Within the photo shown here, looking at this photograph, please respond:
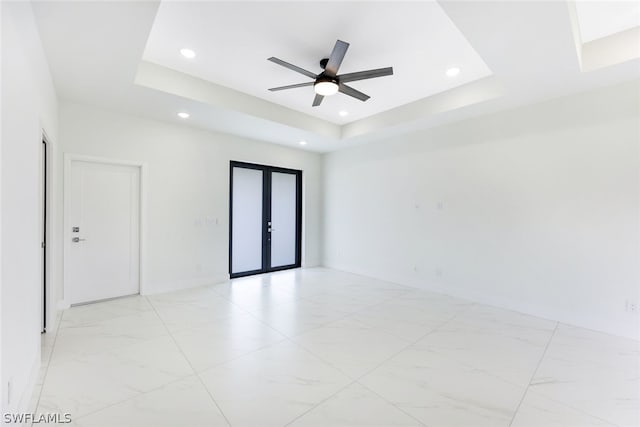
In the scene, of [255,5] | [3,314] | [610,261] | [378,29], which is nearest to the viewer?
[3,314]

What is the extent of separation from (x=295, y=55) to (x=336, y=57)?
69 centimetres

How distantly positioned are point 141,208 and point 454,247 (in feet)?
16.2

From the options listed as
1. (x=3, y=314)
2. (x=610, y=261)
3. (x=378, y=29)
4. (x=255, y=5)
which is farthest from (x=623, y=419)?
(x=255, y=5)

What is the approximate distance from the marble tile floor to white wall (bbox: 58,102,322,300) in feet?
3.05

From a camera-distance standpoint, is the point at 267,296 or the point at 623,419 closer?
the point at 623,419

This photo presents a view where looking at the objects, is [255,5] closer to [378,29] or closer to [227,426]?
[378,29]

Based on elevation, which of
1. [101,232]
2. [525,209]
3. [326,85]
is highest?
[326,85]

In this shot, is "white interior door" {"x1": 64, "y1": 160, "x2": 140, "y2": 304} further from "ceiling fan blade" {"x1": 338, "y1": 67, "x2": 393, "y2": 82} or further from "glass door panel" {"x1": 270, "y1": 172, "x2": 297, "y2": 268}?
"ceiling fan blade" {"x1": 338, "y1": 67, "x2": 393, "y2": 82}

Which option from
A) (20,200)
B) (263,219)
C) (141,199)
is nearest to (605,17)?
(20,200)

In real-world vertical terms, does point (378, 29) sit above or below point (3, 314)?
above

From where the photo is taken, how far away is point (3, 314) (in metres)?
1.53

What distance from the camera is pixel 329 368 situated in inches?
95.1

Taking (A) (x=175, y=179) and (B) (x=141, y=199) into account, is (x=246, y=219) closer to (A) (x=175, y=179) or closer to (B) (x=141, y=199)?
(A) (x=175, y=179)

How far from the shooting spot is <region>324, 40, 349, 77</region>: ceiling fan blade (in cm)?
243
